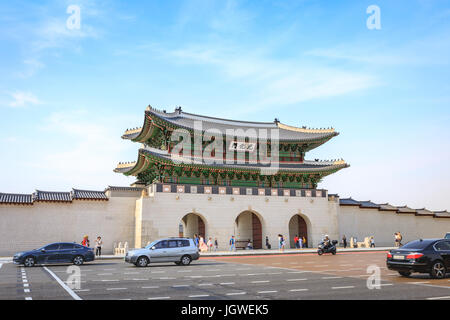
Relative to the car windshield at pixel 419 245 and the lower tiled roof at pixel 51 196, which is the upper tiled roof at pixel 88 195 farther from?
the car windshield at pixel 419 245

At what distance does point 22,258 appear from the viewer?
A: 20.0 meters

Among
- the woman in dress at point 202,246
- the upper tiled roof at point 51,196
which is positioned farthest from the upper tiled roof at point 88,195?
the woman in dress at point 202,246

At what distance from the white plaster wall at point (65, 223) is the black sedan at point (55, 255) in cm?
1056

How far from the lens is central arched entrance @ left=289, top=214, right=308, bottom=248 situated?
3917 centimetres

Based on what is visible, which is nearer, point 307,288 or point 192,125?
point 307,288

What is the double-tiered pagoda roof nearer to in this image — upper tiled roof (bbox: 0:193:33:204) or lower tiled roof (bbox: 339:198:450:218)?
lower tiled roof (bbox: 339:198:450:218)

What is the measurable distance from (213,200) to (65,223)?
1254cm

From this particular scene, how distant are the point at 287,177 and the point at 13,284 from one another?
2949 cm

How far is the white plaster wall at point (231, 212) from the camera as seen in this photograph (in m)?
32.8

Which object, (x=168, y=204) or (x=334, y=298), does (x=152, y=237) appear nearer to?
(x=168, y=204)

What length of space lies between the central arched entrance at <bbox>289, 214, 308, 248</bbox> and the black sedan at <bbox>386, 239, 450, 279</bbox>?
2541 cm

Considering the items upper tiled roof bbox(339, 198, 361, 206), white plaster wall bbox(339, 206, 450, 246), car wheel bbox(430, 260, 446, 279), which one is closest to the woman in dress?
white plaster wall bbox(339, 206, 450, 246)

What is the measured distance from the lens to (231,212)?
116 ft
